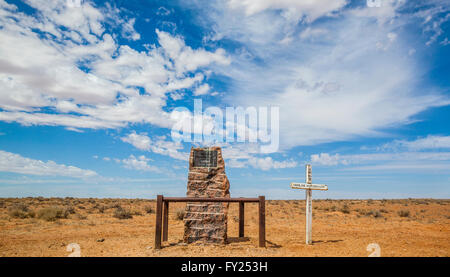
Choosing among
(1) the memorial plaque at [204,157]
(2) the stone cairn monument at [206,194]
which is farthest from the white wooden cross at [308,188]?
(1) the memorial plaque at [204,157]

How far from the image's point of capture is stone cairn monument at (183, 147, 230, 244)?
1023cm

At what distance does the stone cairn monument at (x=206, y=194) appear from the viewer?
1023 cm

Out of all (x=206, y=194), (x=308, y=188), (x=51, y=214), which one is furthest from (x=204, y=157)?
(x=51, y=214)

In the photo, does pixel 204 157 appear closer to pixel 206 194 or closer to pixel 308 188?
pixel 206 194

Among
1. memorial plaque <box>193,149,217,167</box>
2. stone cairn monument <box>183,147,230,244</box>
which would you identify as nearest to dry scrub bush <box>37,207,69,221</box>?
stone cairn monument <box>183,147,230,244</box>

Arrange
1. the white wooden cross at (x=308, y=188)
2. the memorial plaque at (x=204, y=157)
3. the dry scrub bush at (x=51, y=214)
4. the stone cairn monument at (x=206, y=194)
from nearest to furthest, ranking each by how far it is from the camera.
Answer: the stone cairn monument at (x=206, y=194) < the white wooden cross at (x=308, y=188) < the memorial plaque at (x=204, y=157) < the dry scrub bush at (x=51, y=214)

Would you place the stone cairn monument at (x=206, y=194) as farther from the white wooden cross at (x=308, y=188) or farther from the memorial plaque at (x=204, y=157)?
the white wooden cross at (x=308, y=188)

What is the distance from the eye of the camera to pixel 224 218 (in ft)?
33.6

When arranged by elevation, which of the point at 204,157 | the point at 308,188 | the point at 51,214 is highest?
the point at 204,157

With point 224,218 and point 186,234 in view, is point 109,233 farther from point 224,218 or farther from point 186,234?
point 224,218

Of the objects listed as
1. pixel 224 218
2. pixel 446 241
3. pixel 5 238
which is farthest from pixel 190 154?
pixel 446 241

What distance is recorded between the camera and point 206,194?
1075 cm
